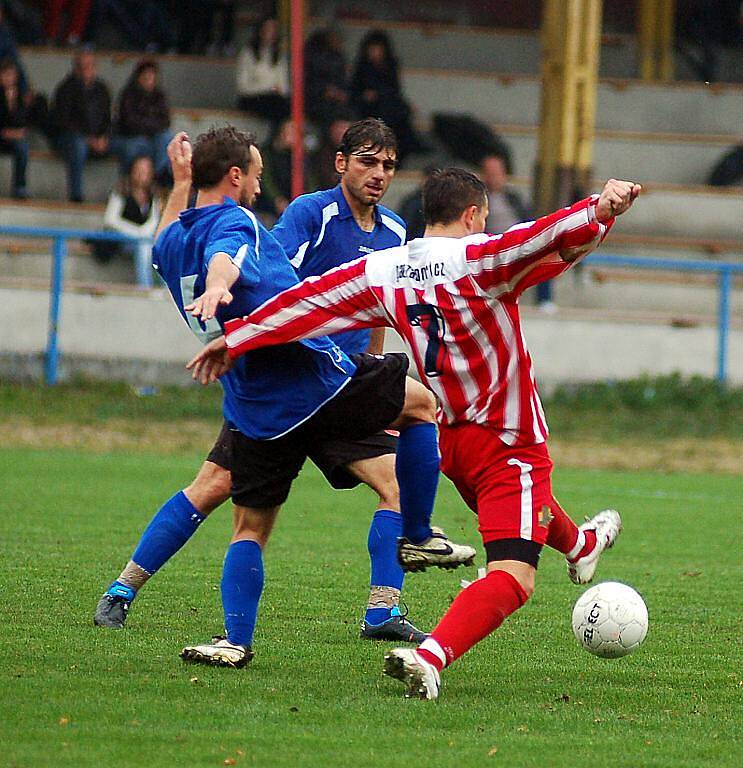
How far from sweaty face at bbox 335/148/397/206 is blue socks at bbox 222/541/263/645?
5.24ft

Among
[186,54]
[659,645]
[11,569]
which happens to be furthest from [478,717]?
[186,54]

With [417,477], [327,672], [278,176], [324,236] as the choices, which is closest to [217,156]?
[324,236]

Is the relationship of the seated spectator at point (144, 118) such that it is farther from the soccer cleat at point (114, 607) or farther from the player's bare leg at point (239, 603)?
the player's bare leg at point (239, 603)

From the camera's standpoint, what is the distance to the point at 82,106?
1747 centimetres

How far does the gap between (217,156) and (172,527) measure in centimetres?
153

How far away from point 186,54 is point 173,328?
22.6ft

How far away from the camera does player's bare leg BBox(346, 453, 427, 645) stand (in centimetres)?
573

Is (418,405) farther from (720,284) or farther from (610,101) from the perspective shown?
(610,101)

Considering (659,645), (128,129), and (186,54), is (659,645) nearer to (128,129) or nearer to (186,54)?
(128,129)

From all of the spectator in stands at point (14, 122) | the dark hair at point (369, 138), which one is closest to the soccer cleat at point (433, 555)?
the dark hair at point (369, 138)

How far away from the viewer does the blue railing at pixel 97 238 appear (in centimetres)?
1489

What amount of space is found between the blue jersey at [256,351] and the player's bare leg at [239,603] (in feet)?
1.18

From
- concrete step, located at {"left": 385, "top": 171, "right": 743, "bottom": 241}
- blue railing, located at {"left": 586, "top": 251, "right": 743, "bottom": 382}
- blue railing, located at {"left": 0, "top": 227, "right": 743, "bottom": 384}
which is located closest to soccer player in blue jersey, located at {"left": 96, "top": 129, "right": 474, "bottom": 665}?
blue railing, located at {"left": 0, "top": 227, "right": 743, "bottom": 384}

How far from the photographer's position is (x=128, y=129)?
1734 cm
